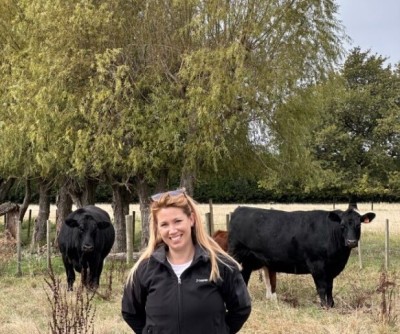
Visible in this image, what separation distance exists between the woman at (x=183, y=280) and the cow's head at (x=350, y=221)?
6.13 m

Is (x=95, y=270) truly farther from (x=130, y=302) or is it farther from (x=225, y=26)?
(x=130, y=302)

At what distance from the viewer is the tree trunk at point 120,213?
700 inches

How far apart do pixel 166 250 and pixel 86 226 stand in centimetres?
750

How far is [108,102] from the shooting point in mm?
14469

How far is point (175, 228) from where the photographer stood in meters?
3.36

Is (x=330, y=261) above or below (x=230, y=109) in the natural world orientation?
below

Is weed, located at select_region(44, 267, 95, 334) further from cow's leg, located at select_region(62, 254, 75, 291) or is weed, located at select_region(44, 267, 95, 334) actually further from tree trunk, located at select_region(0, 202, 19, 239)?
tree trunk, located at select_region(0, 202, 19, 239)

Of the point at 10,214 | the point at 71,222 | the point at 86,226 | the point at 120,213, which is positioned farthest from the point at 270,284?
the point at 10,214

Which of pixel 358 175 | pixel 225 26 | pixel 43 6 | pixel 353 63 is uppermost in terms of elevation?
pixel 353 63

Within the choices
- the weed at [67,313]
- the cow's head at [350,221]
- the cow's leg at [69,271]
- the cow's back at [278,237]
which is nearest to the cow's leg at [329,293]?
the cow's back at [278,237]

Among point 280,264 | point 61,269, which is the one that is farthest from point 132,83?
Answer: point 280,264

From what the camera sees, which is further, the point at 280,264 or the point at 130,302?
the point at 280,264

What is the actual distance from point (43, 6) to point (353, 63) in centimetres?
2718

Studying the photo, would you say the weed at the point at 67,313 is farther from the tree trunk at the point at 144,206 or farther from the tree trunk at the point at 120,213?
the tree trunk at the point at 120,213
